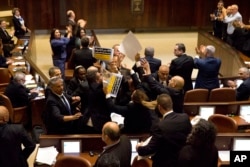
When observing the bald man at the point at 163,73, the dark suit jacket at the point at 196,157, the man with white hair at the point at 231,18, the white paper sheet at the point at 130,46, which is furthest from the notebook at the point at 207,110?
the man with white hair at the point at 231,18

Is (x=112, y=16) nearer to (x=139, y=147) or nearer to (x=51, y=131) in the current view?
(x=51, y=131)

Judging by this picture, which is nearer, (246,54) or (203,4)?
(246,54)

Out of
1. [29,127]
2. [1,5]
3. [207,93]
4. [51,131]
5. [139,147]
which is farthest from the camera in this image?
[1,5]

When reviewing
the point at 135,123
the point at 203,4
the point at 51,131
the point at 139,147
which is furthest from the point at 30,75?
the point at 203,4

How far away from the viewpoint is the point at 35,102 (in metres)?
7.30

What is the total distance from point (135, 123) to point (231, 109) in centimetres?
217

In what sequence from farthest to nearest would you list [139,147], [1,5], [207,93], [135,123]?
1. [1,5]
2. [207,93]
3. [135,123]
4. [139,147]

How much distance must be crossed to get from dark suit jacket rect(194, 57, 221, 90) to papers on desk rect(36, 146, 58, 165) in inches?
132

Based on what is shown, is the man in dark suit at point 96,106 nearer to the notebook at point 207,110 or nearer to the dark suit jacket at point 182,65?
the notebook at point 207,110

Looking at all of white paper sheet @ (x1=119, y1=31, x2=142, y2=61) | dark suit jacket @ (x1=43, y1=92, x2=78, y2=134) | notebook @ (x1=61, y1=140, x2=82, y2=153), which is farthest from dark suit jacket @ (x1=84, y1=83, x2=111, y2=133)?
white paper sheet @ (x1=119, y1=31, x2=142, y2=61)

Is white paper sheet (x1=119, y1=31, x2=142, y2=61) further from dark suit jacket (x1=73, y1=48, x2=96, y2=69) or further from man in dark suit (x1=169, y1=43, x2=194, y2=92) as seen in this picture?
dark suit jacket (x1=73, y1=48, x2=96, y2=69)

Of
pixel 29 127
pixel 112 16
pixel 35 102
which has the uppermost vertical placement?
pixel 112 16

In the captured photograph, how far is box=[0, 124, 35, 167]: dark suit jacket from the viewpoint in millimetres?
4594

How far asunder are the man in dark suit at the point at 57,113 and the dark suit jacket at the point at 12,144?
0.61 meters
